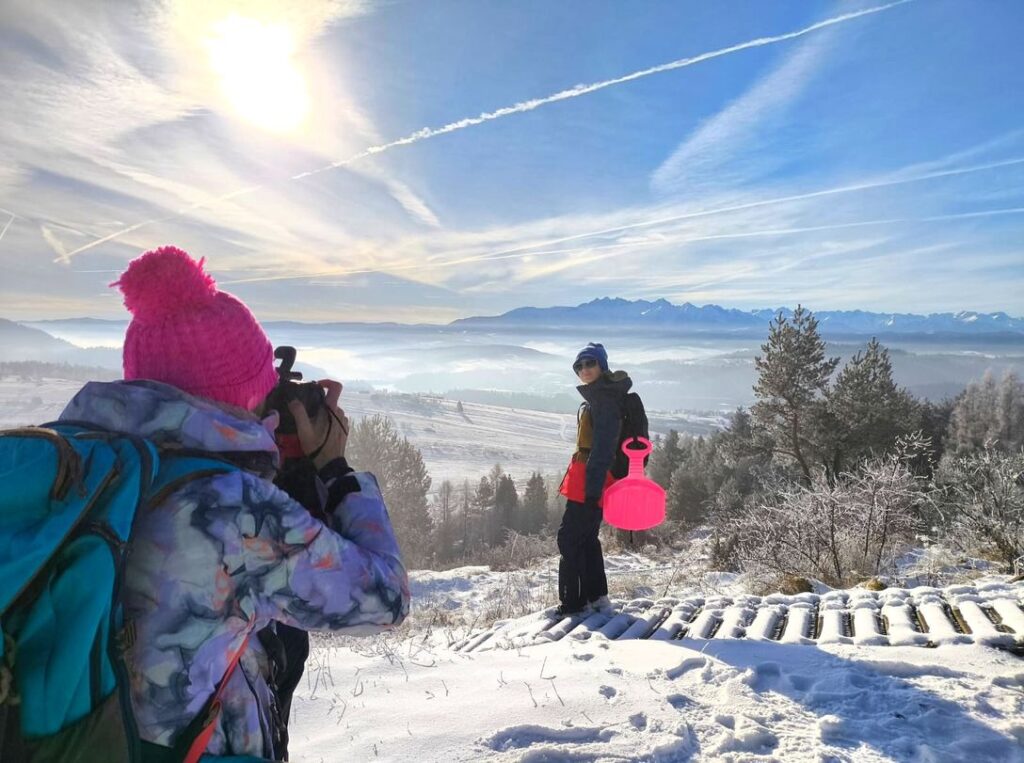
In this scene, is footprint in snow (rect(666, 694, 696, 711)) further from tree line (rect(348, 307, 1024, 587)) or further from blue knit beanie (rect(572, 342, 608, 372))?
tree line (rect(348, 307, 1024, 587))

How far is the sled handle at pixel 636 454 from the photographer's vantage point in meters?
6.29

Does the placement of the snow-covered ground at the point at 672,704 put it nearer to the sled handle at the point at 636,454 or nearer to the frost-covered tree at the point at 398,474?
the sled handle at the point at 636,454

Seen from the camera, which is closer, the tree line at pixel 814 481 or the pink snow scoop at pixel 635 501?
the pink snow scoop at pixel 635 501

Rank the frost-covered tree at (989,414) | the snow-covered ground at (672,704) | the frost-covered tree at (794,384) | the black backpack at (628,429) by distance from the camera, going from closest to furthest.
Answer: the snow-covered ground at (672,704) → the black backpack at (628,429) → the frost-covered tree at (794,384) → the frost-covered tree at (989,414)

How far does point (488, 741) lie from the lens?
3570 mm

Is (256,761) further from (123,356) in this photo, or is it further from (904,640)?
(904,640)

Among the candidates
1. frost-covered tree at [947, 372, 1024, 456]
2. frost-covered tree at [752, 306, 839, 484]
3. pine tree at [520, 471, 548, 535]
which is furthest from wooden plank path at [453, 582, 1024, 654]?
pine tree at [520, 471, 548, 535]

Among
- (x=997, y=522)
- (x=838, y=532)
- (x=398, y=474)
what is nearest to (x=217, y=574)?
(x=838, y=532)

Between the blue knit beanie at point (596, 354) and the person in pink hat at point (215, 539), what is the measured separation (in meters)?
4.52

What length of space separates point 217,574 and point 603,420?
502 cm

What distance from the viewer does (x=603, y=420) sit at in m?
6.30

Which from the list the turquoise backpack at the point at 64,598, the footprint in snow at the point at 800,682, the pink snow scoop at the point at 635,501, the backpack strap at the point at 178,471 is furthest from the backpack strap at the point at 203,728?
the pink snow scoop at the point at 635,501

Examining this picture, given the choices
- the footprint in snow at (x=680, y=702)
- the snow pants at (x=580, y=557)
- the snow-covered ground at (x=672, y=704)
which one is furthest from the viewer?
the snow pants at (x=580, y=557)

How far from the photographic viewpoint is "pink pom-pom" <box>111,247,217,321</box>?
180cm
